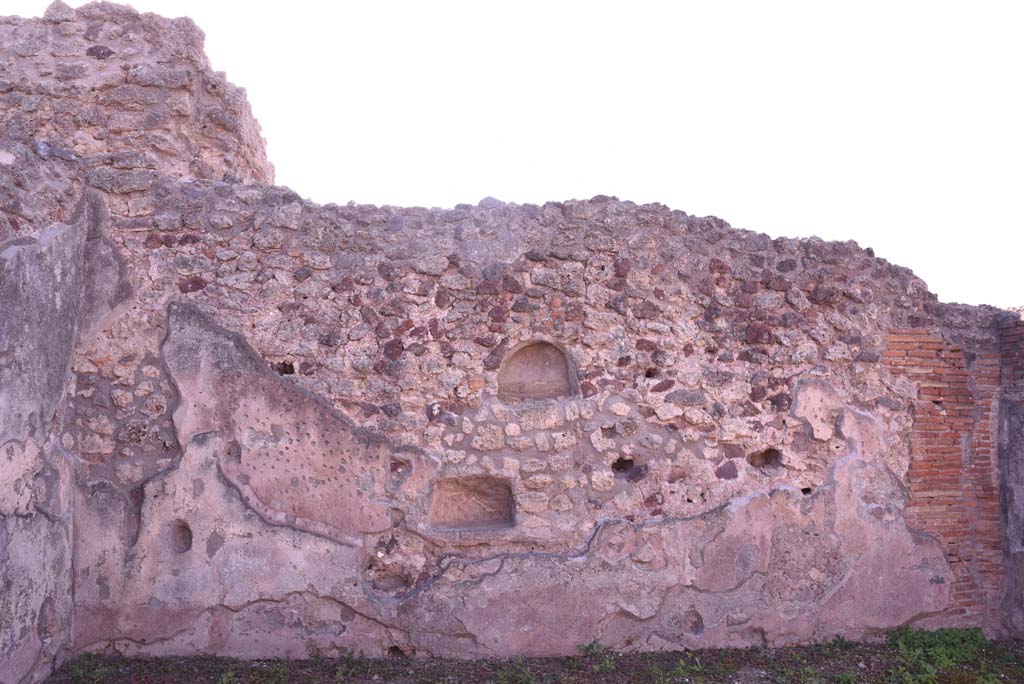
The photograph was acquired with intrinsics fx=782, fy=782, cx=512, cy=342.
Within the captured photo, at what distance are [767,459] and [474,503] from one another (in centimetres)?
169

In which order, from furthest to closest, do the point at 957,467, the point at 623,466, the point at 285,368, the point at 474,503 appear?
the point at 957,467 < the point at 623,466 < the point at 474,503 < the point at 285,368

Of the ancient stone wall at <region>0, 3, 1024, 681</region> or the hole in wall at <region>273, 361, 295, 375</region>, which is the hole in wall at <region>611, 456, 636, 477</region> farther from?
the hole in wall at <region>273, 361, 295, 375</region>

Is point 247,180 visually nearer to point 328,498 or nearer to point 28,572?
point 328,498

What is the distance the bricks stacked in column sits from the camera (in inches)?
181

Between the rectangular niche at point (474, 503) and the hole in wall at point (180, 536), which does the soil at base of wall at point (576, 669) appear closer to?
the hole in wall at point (180, 536)

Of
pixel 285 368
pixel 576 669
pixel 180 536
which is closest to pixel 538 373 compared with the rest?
pixel 285 368

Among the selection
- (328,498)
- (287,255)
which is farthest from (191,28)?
(328,498)

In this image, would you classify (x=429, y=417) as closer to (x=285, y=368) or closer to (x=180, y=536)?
(x=285, y=368)

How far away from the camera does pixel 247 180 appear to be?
482 cm

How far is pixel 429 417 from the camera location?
160 inches

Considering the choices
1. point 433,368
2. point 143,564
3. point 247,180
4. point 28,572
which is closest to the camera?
point 28,572

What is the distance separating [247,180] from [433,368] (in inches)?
71.5

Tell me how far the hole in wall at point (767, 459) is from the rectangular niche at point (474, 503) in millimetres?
1383

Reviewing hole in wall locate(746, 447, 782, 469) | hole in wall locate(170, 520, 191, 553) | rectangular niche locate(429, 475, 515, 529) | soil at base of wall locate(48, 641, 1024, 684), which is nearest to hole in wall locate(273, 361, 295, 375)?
hole in wall locate(170, 520, 191, 553)
